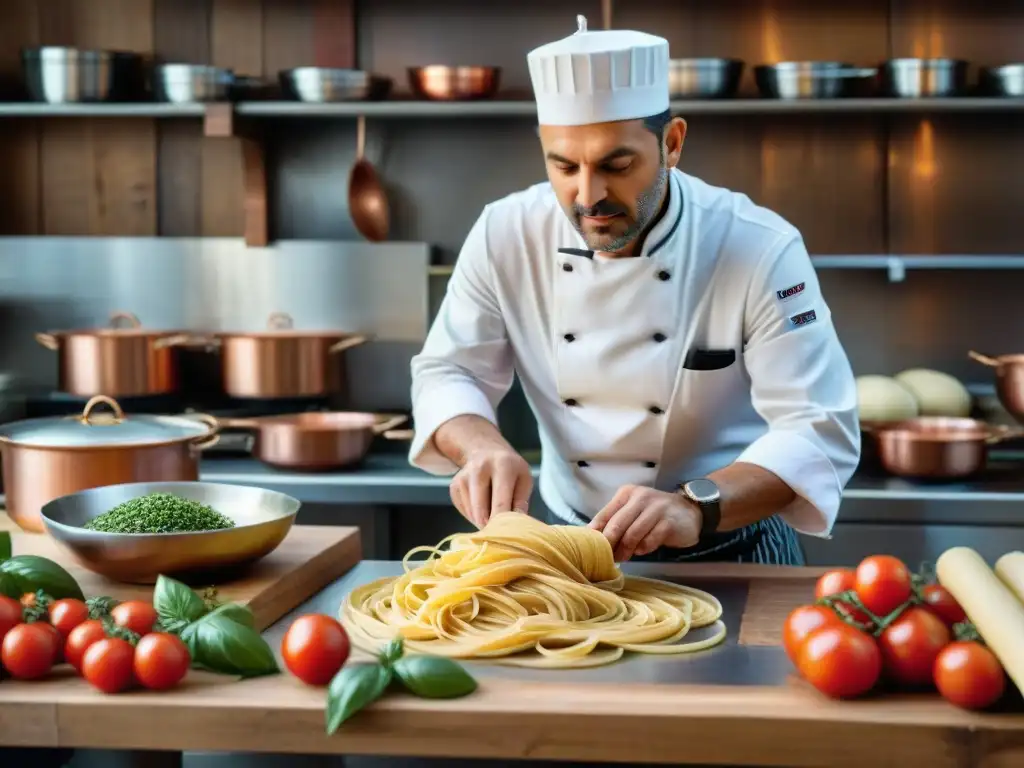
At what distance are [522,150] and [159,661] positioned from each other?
9.42 ft

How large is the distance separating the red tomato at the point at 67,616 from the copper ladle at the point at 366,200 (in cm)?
256

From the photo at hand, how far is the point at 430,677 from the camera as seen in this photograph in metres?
1.57

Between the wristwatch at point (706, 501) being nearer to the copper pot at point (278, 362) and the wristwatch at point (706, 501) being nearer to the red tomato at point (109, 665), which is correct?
the red tomato at point (109, 665)

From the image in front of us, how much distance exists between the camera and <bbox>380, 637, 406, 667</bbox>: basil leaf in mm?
1581

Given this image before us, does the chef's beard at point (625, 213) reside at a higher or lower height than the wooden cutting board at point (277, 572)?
higher

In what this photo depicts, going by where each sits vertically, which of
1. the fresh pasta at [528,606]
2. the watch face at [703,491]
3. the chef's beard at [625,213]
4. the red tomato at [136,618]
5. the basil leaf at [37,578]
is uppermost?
the chef's beard at [625,213]

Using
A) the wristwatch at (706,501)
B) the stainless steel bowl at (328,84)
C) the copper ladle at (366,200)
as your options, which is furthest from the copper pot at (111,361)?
the wristwatch at (706,501)

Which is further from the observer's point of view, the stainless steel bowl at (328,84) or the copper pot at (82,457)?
the stainless steel bowl at (328,84)

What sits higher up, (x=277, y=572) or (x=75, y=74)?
(x=75, y=74)

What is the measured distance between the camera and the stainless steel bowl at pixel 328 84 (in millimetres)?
3861

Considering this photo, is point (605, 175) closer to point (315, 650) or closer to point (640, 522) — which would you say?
point (640, 522)

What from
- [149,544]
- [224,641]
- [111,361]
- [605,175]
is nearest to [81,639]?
[224,641]

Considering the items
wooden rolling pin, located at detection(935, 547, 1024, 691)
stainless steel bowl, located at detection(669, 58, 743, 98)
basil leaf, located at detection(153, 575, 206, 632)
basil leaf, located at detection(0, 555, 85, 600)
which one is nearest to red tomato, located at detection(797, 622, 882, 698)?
wooden rolling pin, located at detection(935, 547, 1024, 691)

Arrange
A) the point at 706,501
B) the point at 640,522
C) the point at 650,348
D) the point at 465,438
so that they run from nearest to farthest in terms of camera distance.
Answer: the point at 640,522 → the point at 706,501 → the point at 465,438 → the point at 650,348
